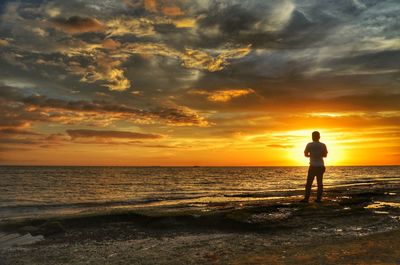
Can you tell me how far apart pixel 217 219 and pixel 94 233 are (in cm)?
494

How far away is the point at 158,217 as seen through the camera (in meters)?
16.0

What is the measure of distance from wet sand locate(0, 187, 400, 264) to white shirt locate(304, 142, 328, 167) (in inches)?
80.0

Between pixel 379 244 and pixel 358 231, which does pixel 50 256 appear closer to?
pixel 379 244

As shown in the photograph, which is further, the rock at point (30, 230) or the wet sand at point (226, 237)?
the rock at point (30, 230)

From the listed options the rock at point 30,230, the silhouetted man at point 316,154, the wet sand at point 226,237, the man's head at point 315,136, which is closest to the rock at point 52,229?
the wet sand at point 226,237

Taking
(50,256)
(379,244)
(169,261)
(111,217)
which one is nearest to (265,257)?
(169,261)

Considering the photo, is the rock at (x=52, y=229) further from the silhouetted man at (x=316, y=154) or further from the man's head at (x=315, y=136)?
the man's head at (x=315, y=136)

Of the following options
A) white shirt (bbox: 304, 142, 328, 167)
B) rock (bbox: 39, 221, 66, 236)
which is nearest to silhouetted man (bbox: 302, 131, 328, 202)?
white shirt (bbox: 304, 142, 328, 167)

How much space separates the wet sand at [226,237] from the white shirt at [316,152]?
2.03 metres

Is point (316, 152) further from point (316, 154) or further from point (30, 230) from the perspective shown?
point (30, 230)

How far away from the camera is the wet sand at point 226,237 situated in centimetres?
836

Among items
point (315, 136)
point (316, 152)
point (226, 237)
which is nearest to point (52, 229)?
point (226, 237)

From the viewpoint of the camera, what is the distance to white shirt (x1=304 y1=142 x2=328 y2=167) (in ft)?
55.5

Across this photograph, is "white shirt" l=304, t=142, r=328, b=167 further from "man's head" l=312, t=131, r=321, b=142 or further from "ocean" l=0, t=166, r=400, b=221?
"ocean" l=0, t=166, r=400, b=221
